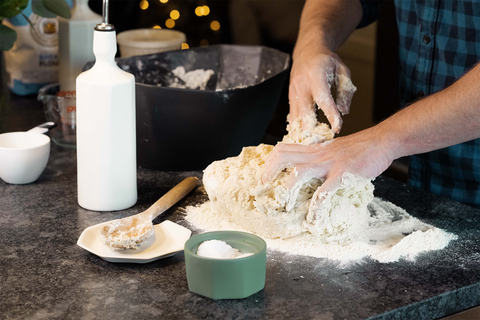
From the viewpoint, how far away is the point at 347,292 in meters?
0.91

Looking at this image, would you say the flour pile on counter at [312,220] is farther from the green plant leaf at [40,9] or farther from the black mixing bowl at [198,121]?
the green plant leaf at [40,9]

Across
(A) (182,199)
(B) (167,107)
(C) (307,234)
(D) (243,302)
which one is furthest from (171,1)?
(D) (243,302)

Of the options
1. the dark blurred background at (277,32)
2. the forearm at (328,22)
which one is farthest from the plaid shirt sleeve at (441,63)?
the dark blurred background at (277,32)

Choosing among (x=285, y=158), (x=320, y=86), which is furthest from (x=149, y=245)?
(x=320, y=86)

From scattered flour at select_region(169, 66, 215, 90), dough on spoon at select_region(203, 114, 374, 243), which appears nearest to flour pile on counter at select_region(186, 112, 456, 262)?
dough on spoon at select_region(203, 114, 374, 243)

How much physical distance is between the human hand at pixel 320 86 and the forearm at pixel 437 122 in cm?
20

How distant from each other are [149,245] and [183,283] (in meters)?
0.14

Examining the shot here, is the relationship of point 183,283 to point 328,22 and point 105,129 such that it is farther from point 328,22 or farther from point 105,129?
point 328,22

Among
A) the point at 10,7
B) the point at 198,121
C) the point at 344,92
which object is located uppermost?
the point at 10,7

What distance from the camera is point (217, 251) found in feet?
2.94

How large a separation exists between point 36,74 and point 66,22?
1.16 feet

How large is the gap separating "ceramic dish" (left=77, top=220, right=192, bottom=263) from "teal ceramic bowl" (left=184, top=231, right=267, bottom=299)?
0.41ft

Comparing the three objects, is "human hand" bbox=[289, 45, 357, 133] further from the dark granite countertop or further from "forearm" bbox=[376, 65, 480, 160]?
the dark granite countertop

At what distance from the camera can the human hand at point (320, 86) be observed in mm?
1300
